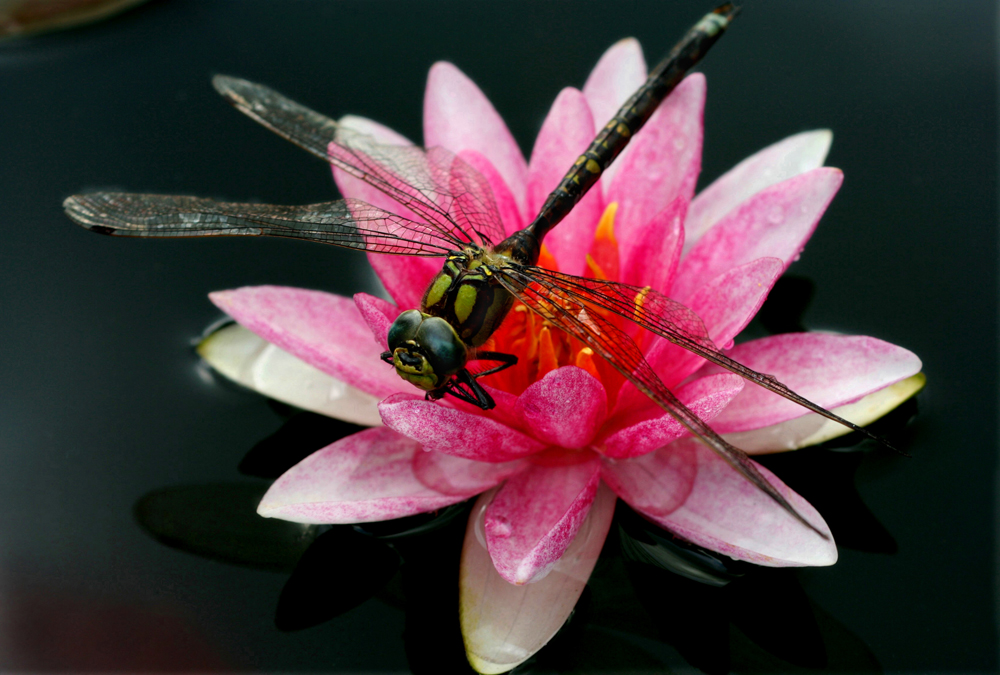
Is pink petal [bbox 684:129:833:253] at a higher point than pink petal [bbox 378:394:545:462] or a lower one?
higher

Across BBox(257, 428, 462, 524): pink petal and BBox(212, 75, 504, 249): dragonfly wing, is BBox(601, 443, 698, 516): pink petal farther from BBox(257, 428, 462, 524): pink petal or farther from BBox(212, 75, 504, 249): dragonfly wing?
BBox(212, 75, 504, 249): dragonfly wing

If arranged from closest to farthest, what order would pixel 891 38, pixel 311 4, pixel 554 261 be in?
pixel 554 261, pixel 891 38, pixel 311 4

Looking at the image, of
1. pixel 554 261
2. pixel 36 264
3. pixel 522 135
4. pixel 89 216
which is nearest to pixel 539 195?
pixel 554 261

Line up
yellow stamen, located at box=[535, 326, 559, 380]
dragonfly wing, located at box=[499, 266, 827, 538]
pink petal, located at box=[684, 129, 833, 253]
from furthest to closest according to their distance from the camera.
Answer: pink petal, located at box=[684, 129, 833, 253] → yellow stamen, located at box=[535, 326, 559, 380] → dragonfly wing, located at box=[499, 266, 827, 538]

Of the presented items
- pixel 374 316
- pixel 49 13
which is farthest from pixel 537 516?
pixel 49 13

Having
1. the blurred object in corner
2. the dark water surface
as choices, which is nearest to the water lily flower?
the dark water surface

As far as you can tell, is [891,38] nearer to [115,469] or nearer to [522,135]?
[522,135]

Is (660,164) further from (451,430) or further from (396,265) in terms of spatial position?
(451,430)
